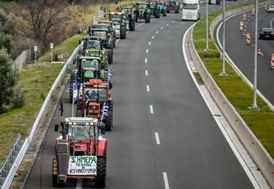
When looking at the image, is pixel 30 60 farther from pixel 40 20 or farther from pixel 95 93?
pixel 95 93

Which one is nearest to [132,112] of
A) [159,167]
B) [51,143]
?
[51,143]

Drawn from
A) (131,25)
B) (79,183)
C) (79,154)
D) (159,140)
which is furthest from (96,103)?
(131,25)

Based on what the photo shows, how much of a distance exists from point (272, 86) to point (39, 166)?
23.6 m

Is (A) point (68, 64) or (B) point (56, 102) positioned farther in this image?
(A) point (68, 64)

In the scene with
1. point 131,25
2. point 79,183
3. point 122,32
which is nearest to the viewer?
point 79,183

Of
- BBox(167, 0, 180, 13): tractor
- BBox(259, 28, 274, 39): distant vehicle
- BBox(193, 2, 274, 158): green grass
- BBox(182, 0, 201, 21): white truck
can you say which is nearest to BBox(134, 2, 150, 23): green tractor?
BBox(182, 0, 201, 21): white truck

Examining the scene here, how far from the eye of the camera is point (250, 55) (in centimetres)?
6325

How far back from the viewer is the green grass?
31.2 meters

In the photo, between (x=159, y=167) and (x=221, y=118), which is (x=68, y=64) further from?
(x=159, y=167)

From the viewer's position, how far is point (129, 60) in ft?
191

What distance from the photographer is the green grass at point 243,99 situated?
3115 cm

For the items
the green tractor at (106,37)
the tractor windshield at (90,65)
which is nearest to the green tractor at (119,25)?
the green tractor at (106,37)

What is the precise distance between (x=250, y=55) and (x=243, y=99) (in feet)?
78.2

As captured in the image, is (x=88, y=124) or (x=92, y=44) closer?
(x=88, y=124)
